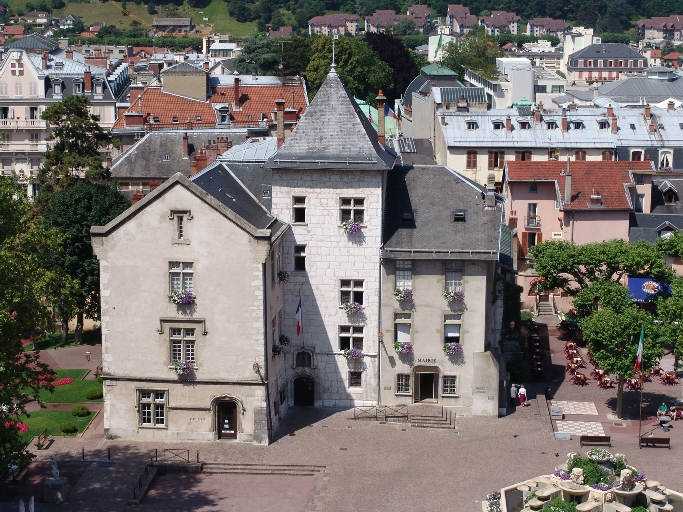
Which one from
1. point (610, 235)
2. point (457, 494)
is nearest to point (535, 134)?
point (610, 235)

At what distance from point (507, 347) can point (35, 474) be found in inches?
1162

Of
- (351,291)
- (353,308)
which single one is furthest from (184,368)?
(351,291)

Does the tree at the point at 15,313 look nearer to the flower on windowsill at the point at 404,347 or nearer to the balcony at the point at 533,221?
the flower on windowsill at the point at 404,347

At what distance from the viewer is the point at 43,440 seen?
214 feet

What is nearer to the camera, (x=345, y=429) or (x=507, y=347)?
(x=345, y=429)

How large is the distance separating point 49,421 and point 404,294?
822 inches

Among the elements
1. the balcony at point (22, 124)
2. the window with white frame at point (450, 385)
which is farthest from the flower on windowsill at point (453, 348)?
the balcony at point (22, 124)

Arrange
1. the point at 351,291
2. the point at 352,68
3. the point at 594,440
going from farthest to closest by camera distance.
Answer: the point at 352,68, the point at 351,291, the point at 594,440

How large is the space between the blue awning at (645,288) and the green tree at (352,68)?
280ft

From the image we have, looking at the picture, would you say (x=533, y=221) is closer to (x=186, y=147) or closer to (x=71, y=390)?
(x=186, y=147)

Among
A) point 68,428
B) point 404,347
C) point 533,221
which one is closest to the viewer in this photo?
point 68,428

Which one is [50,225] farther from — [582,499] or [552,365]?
[582,499]

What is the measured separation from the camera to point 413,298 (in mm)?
67312

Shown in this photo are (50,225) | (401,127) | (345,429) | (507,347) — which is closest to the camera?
(345,429)
